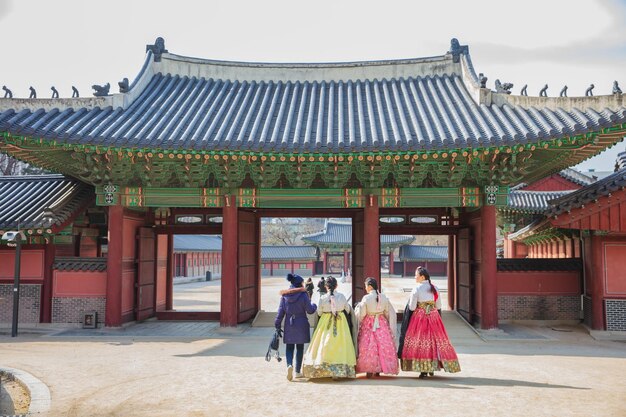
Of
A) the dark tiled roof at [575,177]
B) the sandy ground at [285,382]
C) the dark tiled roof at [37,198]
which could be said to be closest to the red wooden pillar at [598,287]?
the sandy ground at [285,382]

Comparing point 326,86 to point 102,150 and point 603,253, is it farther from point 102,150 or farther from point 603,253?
point 603,253

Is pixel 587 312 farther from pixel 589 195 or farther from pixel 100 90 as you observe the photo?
pixel 100 90

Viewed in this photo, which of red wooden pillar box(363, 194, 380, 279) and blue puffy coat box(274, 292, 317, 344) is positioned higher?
red wooden pillar box(363, 194, 380, 279)

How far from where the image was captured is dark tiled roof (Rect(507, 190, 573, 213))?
24188mm

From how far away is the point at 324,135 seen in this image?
43.4 feet

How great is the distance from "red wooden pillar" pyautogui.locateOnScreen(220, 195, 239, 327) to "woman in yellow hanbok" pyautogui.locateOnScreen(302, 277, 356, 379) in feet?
19.3

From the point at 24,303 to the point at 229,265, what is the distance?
5626 millimetres

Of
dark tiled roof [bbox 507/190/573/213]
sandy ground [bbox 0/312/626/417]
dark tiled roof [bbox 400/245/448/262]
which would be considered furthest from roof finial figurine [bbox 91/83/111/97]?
dark tiled roof [bbox 400/245/448/262]

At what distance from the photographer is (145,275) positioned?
15.5 meters

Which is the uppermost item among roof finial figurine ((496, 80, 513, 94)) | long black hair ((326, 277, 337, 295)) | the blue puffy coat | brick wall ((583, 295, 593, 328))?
roof finial figurine ((496, 80, 513, 94))

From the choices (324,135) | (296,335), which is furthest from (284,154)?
(296,335)

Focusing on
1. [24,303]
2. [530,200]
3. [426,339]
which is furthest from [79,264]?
[530,200]

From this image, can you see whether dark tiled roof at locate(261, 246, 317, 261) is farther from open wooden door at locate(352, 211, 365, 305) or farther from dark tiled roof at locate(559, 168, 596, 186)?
open wooden door at locate(352, 211, 365, 305)

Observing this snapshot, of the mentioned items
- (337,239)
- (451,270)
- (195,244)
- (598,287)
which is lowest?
(598,287)
